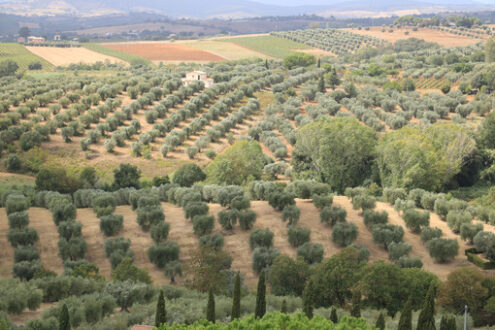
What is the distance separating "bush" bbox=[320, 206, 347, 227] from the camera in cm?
3672

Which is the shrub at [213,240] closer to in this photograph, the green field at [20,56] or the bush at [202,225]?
the bush at [202,225]

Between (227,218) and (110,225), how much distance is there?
7.49 meters

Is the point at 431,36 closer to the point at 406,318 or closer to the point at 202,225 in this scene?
the point at 202,225

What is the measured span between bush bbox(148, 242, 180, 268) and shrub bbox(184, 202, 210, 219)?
480 centimetres

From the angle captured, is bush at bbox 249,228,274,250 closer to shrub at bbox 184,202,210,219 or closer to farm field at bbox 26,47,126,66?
shrub at bbox 184,202,210,219

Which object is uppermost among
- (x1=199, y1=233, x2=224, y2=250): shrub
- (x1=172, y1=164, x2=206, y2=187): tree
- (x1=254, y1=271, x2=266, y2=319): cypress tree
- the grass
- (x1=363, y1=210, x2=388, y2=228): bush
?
(x1=254, y1=271, x2=266, y2=319): cypress tree

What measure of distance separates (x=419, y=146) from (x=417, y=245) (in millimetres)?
14219

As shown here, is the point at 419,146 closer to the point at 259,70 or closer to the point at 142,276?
the point at 142,276

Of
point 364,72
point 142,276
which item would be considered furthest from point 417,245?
point 364,72

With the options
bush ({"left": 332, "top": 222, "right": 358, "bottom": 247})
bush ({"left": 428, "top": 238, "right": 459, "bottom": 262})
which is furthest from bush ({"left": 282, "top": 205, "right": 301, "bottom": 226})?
bush ({"left": 428, "top": 238, "right": 459, "bottom": 262})

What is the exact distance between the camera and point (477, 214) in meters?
39.5

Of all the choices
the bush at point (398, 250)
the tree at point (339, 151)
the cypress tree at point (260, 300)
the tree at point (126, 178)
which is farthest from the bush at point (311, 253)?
the tree at point (126, 178)

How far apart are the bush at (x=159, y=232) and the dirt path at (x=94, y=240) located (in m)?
3.17

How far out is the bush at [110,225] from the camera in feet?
113
